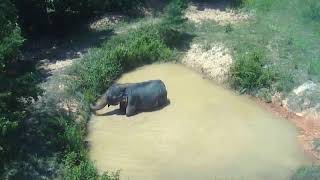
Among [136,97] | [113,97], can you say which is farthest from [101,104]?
[136,97]

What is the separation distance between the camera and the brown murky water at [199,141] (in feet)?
47.0

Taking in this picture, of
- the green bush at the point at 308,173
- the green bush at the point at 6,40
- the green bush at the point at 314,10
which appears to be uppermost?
the green bush at the point at 6,40

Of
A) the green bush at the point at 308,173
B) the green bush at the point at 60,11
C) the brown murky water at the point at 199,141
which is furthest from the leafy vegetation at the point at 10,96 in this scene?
the green bush at the point at 60,11

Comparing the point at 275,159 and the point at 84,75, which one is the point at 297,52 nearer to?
the point at 275,159

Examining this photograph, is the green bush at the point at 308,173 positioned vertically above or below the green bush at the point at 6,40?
below

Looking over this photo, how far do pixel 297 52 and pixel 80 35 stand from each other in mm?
8255

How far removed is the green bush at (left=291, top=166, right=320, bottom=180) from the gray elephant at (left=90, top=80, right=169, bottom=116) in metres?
5.11

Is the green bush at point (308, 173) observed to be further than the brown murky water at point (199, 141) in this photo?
No

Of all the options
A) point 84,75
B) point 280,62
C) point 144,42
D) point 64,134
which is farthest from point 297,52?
point 64,134

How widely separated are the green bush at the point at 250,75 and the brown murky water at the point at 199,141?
0.48 m

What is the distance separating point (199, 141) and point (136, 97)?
102 inches

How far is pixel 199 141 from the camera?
15.5 meters

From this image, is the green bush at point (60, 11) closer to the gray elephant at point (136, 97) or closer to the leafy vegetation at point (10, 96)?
the gray elephant at point (136, 97)

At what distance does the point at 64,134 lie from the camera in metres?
14.9
